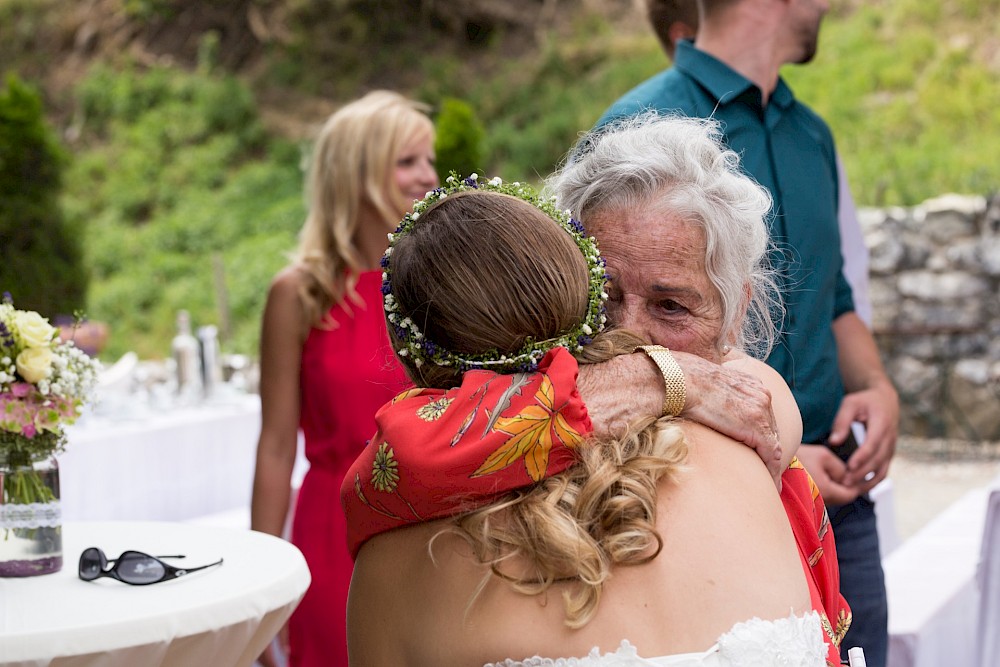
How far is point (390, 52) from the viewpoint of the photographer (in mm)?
19031

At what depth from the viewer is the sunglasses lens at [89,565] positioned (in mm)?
2191

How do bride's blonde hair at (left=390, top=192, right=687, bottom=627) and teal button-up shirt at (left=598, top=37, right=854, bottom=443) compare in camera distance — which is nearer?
bride's blonde hair at (left=390, top=192, right=687, bottom=627)

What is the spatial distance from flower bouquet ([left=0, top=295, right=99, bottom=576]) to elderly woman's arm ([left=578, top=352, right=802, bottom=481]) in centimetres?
138

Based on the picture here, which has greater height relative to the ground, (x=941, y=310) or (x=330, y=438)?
(x=330, y=438)

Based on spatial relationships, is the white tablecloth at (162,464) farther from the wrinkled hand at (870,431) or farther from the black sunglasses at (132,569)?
the wrinkled hand at (870,431)

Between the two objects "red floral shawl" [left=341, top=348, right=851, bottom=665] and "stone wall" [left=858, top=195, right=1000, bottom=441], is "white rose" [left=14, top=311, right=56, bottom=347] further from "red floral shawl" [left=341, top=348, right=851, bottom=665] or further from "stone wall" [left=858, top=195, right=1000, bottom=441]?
"stone wall" [left=858, top=195, right=1000, bottom=441]

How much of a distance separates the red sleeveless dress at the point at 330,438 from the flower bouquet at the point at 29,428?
81 centimetres

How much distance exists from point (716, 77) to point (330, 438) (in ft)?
4.55

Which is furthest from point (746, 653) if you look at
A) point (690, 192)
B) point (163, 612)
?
point (163, 612)

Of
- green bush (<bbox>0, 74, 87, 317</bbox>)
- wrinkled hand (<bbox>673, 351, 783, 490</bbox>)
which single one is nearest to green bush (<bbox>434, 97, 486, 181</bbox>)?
green bush (<bbox>0, 74, 87, 317</bbox>)

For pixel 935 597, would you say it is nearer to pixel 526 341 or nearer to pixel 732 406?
pixel 732 406

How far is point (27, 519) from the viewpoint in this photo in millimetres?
2295

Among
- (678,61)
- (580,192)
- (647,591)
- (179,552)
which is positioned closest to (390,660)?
(647,591)

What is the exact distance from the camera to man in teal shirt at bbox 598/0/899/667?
2482mm
